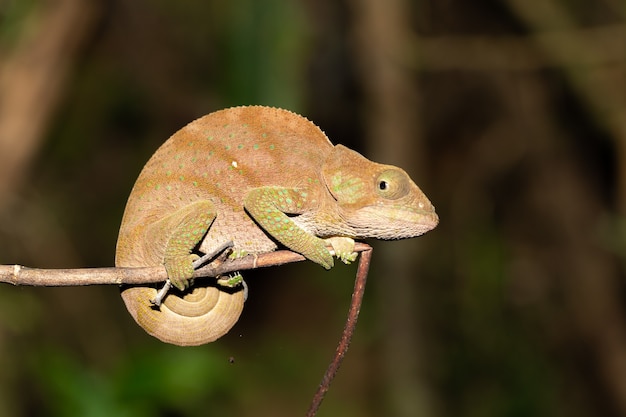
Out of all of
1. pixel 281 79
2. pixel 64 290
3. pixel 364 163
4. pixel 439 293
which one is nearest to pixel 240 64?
pixel 281 79

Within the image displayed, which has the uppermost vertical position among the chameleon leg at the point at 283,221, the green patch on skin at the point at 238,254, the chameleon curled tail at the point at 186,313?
the chameleon leg at the point at 283,221

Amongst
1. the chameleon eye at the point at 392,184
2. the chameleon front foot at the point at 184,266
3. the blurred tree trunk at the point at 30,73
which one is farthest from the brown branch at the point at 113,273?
the blurred tree trunk at the point at 30,73

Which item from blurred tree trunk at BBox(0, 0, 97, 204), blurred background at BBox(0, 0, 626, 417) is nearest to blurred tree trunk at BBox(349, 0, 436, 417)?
blurred background at BBox(0, 0, 626, 417)

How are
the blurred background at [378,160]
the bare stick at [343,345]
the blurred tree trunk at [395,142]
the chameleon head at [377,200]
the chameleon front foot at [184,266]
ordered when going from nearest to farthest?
the bare stick at [343,345]
the chameleon front foot at [184,266]
the chameleon head at [377,200]
the blurred background at [378,160]
the blurred tree trunk at [395,142]

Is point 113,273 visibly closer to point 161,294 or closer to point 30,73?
point 161,294

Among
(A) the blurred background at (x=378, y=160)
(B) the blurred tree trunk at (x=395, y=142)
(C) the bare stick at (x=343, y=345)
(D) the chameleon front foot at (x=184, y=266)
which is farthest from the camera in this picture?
A: (B) the blurred tree trunk at (x=395, y=142)

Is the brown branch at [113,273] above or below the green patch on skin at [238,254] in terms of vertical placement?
below

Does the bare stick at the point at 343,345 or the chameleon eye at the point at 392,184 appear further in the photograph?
the chameleon eye at the point at 392,184

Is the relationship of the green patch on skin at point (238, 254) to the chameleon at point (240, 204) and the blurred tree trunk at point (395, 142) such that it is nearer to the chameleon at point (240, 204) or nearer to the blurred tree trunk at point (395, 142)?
the chameleon at point (240, 204)

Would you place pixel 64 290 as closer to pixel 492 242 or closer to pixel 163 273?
pixel 492 242
